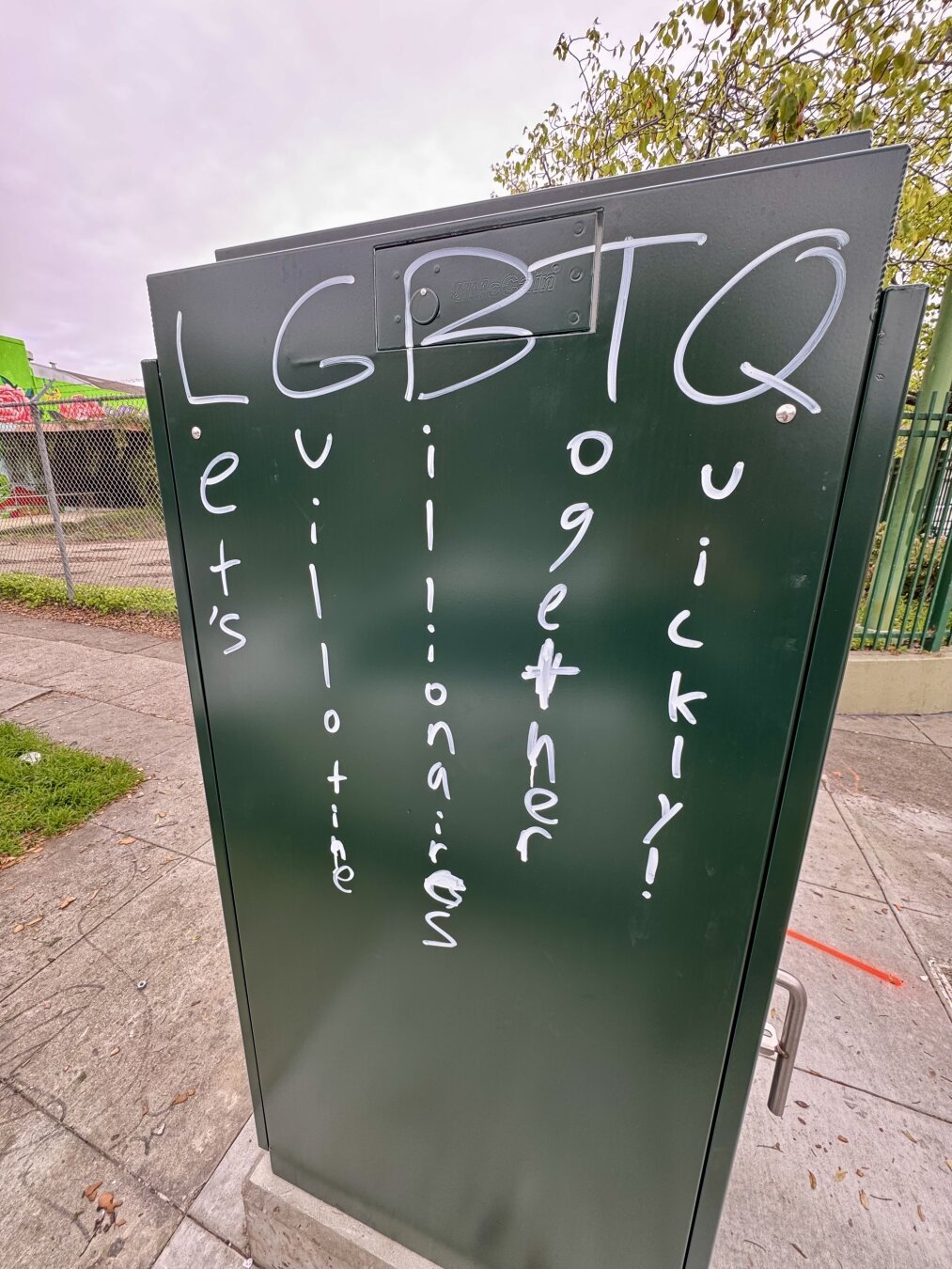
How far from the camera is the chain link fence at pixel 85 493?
7.46 m

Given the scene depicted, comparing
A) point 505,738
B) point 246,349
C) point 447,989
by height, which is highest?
point 246,349

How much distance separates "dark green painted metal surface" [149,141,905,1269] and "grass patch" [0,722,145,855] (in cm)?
263

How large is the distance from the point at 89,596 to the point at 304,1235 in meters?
7.76

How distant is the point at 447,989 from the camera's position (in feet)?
3.42

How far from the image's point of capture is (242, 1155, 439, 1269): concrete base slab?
132 centimetres

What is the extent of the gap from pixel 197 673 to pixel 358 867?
47cm

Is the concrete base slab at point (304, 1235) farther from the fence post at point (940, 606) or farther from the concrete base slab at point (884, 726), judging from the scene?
the fence post at point (940, 606)

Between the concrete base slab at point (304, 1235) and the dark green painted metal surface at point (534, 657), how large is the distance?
0.68ft

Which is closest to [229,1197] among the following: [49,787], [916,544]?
[49,787]

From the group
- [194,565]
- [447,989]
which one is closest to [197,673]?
[194,565]

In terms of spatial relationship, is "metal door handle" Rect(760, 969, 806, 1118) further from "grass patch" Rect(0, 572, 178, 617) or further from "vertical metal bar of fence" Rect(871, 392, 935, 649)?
"grass patch" Rect(0, 572, 178, 617)

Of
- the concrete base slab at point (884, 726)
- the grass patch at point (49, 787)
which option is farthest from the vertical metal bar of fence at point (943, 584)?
the grass patch at point (49, 787)

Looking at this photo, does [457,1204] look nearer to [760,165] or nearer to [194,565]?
[194,565]

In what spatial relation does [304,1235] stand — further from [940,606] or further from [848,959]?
[940,606]
